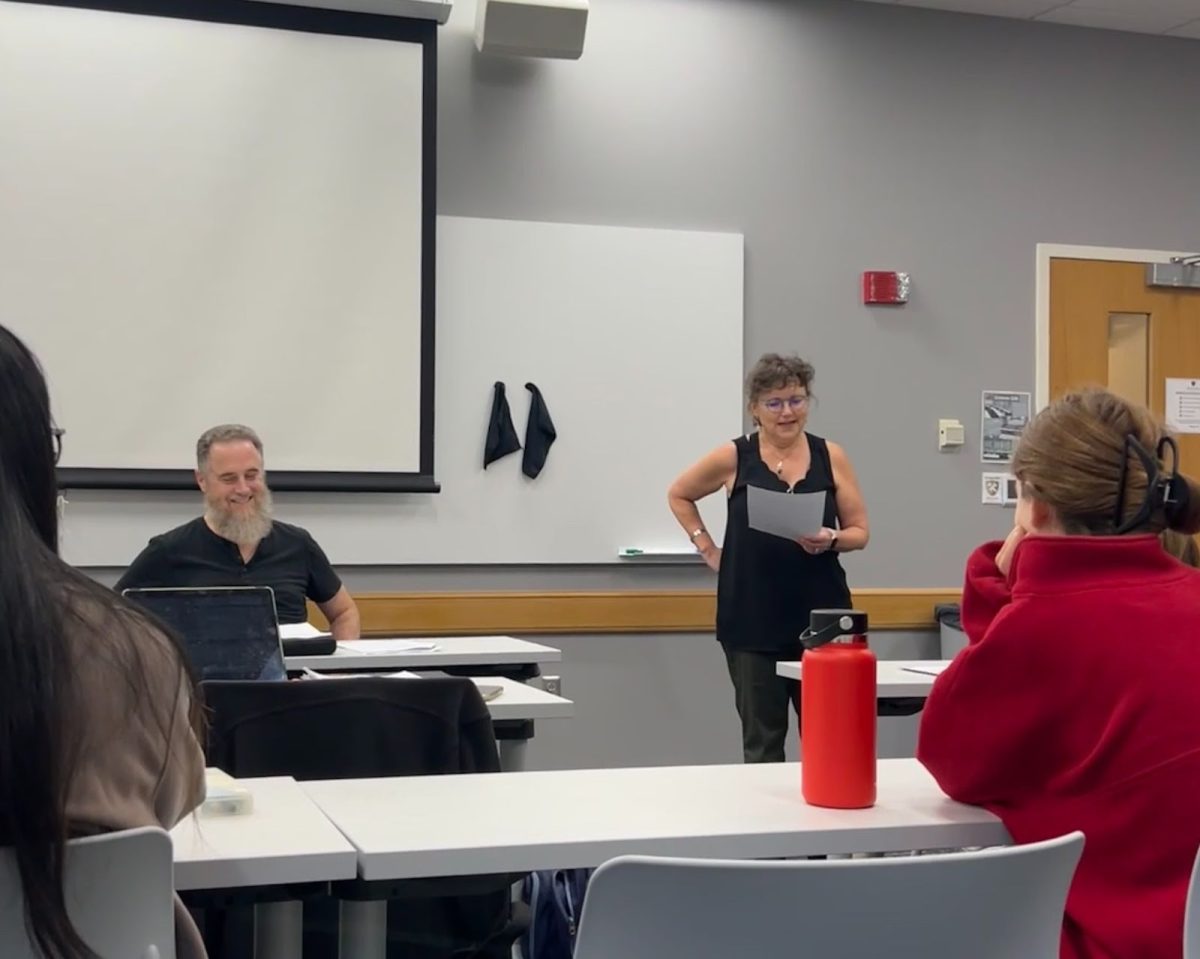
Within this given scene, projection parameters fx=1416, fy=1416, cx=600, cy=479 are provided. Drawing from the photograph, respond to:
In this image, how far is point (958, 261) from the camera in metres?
5.62

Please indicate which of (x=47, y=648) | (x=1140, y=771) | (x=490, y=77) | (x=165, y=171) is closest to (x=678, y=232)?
(x=490, y=77)

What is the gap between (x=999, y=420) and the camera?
223 inches

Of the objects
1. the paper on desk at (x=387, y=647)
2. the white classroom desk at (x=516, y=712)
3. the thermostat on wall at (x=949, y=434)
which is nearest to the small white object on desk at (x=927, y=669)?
the white classroom desk at (x=516, y=712)

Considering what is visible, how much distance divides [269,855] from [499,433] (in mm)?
3684

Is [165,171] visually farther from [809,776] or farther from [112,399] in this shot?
[809,776]

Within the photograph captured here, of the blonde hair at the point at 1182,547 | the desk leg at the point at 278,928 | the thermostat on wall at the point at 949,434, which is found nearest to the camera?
the desk leg at the point at 278,928

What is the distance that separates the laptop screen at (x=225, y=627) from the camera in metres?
2.60

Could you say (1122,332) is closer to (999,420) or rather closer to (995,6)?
(999,420)

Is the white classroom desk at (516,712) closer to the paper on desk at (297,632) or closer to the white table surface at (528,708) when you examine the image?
the white table surface at (528,708)

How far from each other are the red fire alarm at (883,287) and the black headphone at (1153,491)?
3.93 m

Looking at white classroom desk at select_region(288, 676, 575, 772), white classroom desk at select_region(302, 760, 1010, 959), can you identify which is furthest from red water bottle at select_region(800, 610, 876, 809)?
white classroom desk at select_region(288, 676, 575, 772)

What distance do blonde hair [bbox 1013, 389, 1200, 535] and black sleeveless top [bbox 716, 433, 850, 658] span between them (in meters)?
2.49

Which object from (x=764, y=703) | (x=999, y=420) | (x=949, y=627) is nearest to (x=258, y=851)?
(x=764, y=703)

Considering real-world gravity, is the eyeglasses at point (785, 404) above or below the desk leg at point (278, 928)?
above
